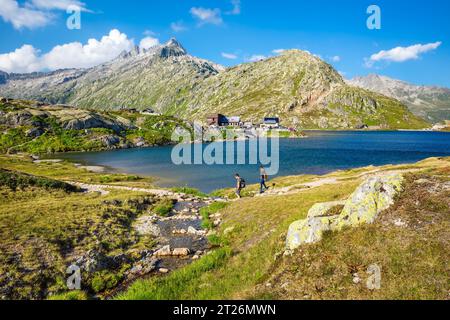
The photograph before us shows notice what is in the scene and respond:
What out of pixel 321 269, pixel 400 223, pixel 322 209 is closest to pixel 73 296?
pixel 321 269

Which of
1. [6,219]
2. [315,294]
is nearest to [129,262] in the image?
[6,219]

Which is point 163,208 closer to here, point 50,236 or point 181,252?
point 50,236

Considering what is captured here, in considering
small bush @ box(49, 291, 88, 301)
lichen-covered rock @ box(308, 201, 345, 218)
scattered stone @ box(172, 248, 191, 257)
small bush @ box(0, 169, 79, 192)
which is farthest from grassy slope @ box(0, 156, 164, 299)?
lichen-covered rock @ box(308, 201, 345, 218)

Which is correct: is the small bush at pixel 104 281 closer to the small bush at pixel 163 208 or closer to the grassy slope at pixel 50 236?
the grassy slope at pixel 50 236

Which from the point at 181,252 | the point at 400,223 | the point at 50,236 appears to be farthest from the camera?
the point at 50,236

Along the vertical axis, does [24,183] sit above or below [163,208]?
above

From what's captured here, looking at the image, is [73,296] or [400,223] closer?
[400,223]
